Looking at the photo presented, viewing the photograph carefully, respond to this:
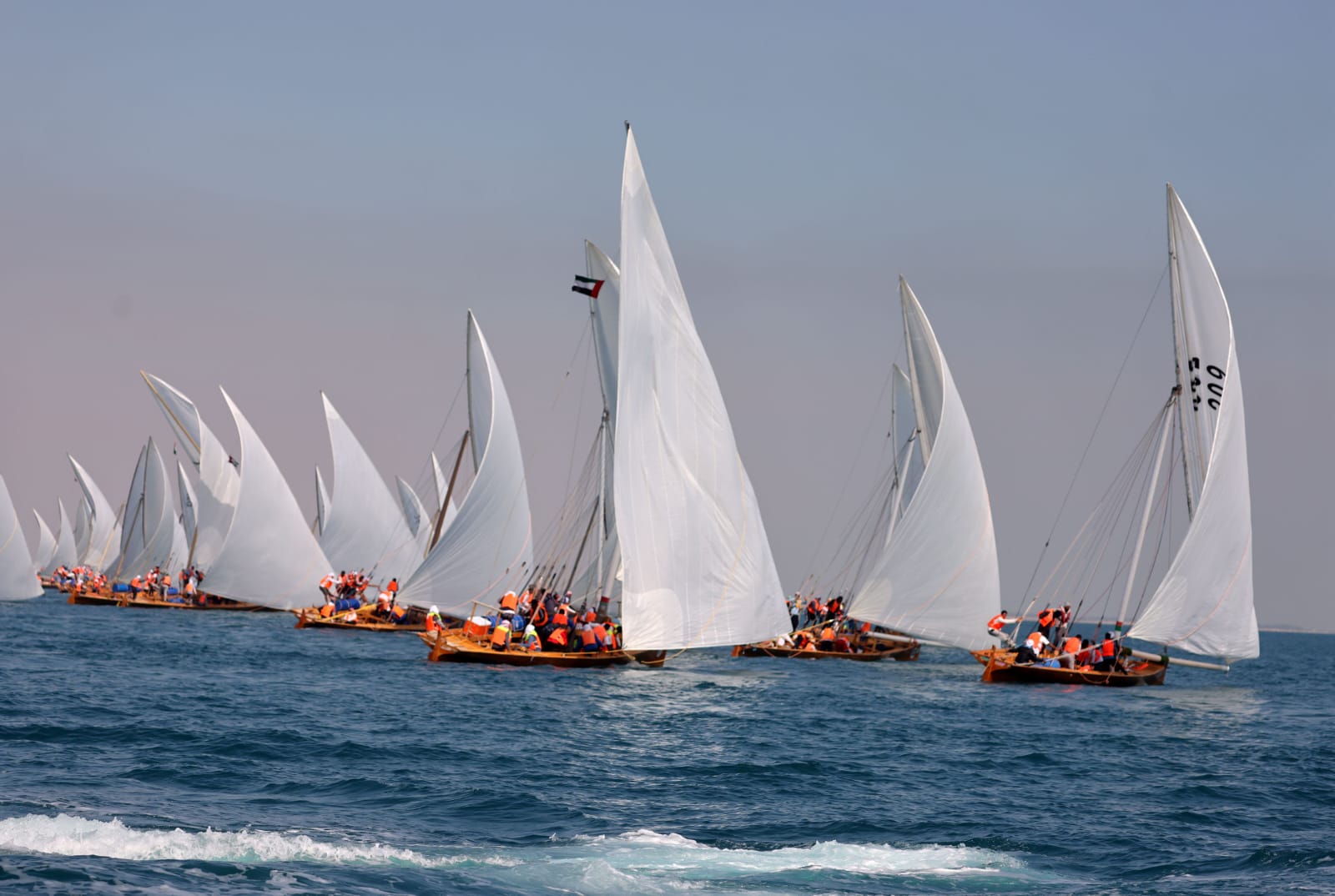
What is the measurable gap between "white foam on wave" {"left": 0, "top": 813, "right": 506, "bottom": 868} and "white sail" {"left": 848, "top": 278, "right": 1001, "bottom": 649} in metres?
37.2

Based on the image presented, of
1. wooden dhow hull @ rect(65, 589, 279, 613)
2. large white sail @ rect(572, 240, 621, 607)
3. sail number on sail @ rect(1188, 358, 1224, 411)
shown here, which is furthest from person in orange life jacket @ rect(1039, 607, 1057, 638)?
wooden dhow hull @ rect(65, 589, 279, 613)

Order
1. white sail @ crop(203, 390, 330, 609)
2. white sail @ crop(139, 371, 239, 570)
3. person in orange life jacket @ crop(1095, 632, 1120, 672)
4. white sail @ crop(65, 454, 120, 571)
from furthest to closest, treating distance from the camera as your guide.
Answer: white sail @ crop(65, 454, 120, 571) → white sail @ crop(139, 371, 239, 570) → white sail @ crop(203, 390, 330, 609) → person in orange life jacket @ crop(1095, 632, 1120, 672)

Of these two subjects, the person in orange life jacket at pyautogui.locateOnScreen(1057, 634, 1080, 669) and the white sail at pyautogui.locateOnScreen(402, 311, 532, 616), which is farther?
the white sail at pyautogui.locateOnScreen(402, 311, 532, 616)

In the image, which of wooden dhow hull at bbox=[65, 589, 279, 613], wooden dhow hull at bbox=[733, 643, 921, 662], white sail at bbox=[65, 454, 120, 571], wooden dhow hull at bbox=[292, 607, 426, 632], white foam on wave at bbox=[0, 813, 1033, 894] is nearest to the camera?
white foam on wave at bbox=[0, 813, 1033, 894]

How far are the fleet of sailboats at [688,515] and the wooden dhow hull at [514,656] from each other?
0.12m

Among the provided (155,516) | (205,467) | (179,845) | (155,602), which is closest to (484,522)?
(205,467)

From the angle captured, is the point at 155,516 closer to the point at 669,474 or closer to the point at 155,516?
the point at 155,516

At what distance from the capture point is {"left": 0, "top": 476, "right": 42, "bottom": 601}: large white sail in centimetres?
7250

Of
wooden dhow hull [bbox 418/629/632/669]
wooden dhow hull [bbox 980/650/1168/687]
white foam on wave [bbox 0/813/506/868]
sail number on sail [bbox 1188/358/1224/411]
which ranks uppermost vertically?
sail number on sail [bbox 1188/358/1224/411]

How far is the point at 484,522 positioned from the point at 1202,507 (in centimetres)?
2611

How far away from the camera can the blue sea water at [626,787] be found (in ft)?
59.0

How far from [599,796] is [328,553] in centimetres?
6891

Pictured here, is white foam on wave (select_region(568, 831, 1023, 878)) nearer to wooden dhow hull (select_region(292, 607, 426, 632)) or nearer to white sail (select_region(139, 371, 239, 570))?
wooden dhow hull (select_region(292, 607, 426, 632))

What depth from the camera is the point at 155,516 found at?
104625 millimetres
